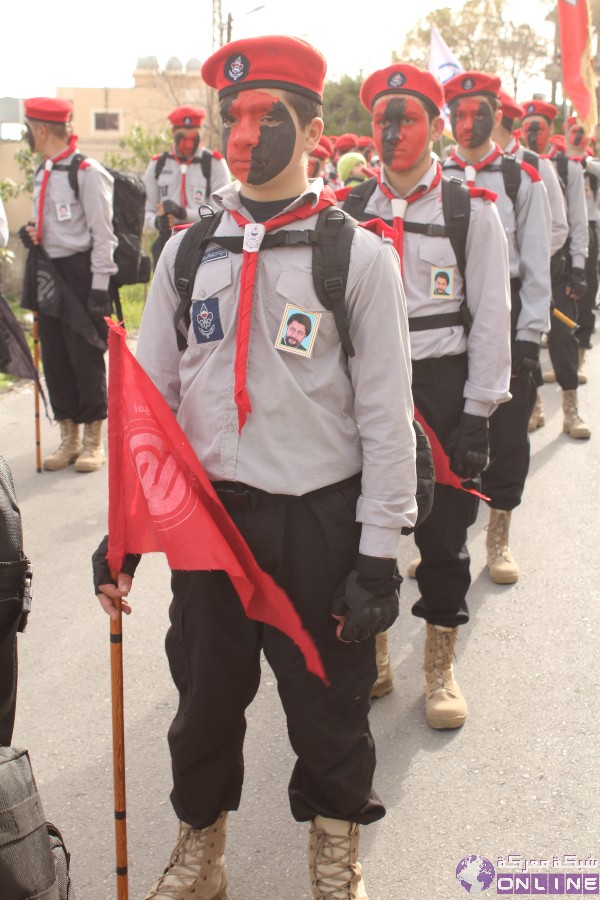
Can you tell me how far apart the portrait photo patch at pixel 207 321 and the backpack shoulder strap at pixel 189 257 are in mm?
45

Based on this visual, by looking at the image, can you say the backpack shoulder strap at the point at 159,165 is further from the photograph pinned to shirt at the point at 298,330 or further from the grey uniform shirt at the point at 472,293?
the photograph pinned to shirt at the point at 298,330

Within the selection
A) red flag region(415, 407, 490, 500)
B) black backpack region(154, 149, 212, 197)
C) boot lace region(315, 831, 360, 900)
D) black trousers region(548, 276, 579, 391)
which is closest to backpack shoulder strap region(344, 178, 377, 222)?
red flag region(415, 407, 490, 500)

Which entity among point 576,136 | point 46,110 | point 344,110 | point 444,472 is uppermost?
point 344,110

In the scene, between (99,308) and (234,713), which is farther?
(99,308)

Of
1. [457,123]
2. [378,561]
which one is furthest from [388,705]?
[457,123]

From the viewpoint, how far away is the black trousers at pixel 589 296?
8.62 m

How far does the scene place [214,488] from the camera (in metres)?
2.48

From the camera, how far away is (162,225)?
27.7ft

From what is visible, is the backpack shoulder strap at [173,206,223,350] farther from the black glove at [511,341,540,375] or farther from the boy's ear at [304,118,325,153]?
the black glove at [511,341,540,375]

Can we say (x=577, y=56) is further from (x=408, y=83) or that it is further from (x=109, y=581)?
(x=109, y=581)

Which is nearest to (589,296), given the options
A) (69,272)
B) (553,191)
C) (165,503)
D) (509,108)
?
(553,191)

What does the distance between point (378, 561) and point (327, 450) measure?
293 millimetres

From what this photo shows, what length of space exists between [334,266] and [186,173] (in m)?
6.64

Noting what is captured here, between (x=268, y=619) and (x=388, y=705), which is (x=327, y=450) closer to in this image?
(x=268, y=619)
